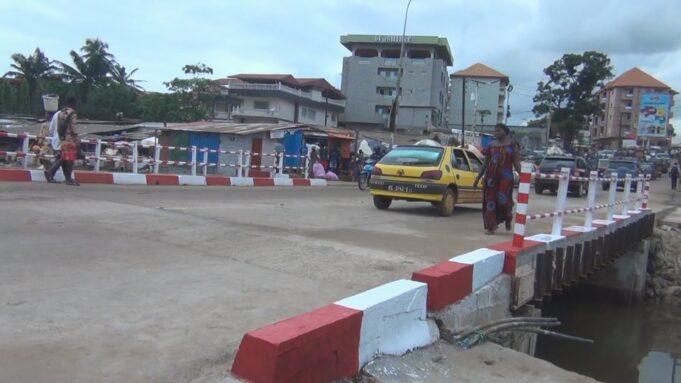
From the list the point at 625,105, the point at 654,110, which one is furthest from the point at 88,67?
the point at 625,105

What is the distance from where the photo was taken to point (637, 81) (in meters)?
114

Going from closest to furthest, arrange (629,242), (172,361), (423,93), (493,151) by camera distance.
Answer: (172,361), (493,151), (629,242), (423,93)

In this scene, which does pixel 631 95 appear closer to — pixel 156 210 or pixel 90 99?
pixel 90 99

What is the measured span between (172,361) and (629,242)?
1172 centimetres

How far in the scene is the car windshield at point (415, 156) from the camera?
469 inches

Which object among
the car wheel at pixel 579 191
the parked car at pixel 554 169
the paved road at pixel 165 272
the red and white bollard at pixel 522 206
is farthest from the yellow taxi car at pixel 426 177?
the parked car at pixel 554 169

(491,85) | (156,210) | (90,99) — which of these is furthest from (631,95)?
(156,210)

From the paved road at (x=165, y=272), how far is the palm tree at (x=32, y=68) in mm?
61214

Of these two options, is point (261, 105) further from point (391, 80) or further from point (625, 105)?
point (625, 105)

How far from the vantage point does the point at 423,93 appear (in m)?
73.4

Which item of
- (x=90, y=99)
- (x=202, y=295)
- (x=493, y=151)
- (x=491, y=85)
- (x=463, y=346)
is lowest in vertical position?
(x=463, y=346)

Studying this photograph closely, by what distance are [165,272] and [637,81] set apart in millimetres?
125654

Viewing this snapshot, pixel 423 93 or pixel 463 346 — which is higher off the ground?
pixel 423 93

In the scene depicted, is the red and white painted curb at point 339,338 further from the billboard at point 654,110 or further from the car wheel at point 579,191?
the billboard at point 654,110
